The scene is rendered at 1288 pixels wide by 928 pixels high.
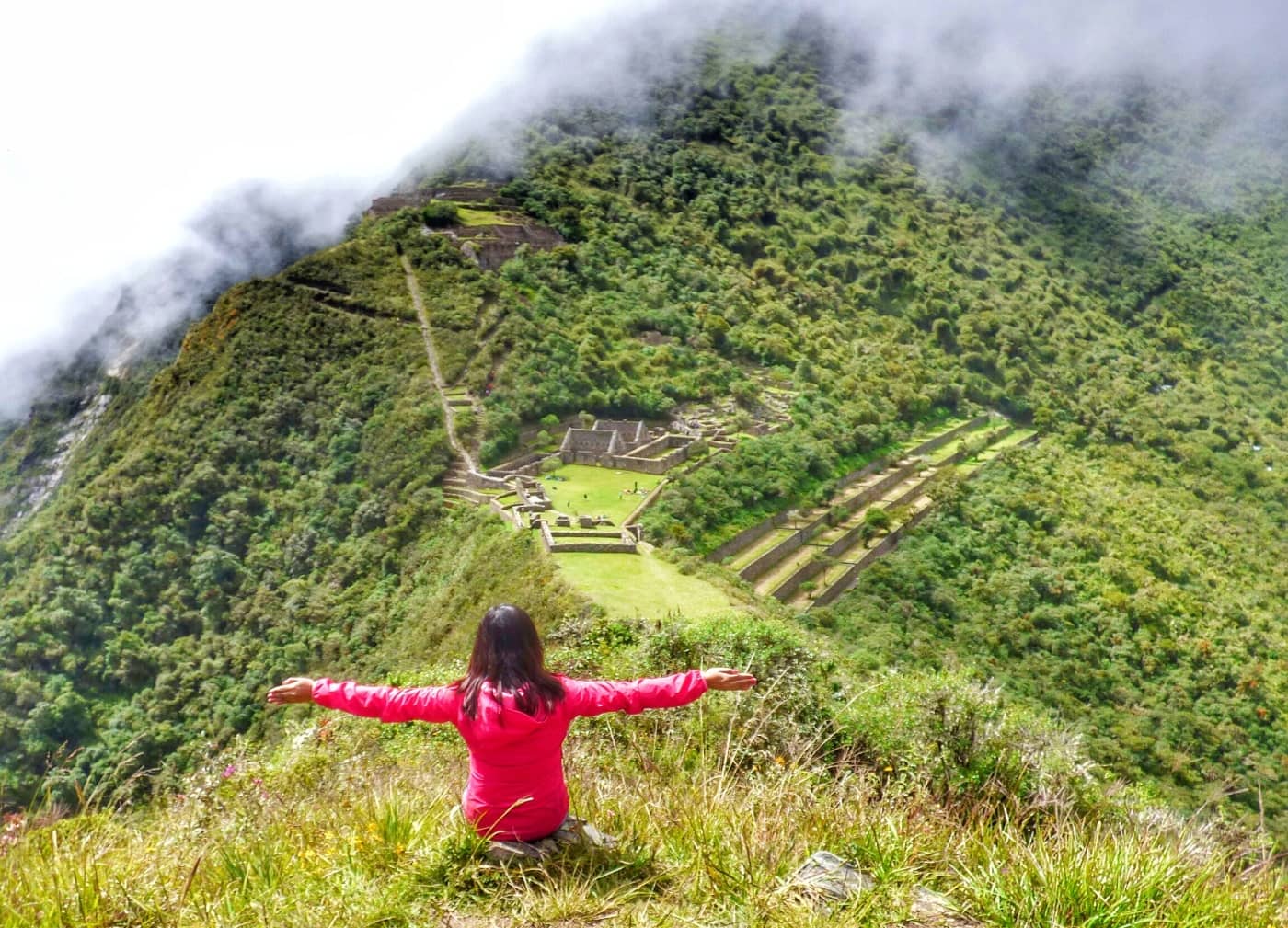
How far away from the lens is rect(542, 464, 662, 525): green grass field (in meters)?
21.8

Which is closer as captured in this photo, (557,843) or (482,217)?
(557,843)

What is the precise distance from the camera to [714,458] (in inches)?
1017

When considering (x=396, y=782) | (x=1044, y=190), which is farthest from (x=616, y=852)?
(x=1044, y=190)

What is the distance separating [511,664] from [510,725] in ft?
0.58

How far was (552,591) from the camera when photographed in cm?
1617

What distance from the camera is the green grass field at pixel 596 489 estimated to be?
21750 mm

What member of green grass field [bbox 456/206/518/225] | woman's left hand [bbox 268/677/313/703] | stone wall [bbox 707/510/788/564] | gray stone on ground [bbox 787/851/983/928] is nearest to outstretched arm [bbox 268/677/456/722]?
woman's left hand [bbox 268/677/313/703]

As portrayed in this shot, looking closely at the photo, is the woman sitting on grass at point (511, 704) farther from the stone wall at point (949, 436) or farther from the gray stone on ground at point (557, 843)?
the stone wall at point (949, 436)

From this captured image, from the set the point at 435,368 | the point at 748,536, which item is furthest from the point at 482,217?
the point at 748,536

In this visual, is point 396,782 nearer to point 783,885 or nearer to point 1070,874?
point 783,885

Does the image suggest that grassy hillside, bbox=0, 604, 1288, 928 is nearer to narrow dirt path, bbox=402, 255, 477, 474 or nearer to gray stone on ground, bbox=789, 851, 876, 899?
gray stone on ground, bbox=789, 851, 876, 899

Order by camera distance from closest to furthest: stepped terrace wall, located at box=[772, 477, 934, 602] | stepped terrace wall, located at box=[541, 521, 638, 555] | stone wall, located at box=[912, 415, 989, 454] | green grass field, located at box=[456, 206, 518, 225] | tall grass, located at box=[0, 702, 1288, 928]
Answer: tall grass, located at box=[0, 702, 1288, 928]
stepped terrace wall, located at box=[541, 521, 638, 555]
stepped terrace wall, located at box=[772, 477, 934, 602]
stone wall, located at box=[912, 415, 989, 454]
green grass field, located at box=[456, 206, 518, 225]

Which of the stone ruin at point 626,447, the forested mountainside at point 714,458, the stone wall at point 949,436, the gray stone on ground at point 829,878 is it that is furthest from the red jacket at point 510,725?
the stone wall at point 949,436

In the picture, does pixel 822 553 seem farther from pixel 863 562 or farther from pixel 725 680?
pixel 725 680
